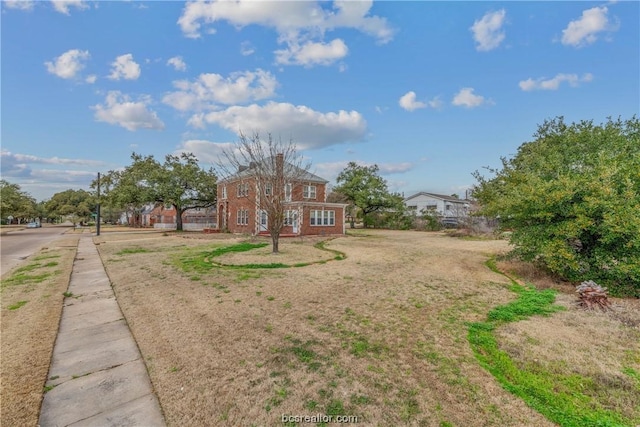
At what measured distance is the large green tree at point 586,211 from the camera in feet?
23.8

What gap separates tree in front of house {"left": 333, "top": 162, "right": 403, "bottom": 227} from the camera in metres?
36.4

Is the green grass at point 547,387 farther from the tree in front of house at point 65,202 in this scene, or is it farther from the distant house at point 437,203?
the tree in front of house at point 65,202

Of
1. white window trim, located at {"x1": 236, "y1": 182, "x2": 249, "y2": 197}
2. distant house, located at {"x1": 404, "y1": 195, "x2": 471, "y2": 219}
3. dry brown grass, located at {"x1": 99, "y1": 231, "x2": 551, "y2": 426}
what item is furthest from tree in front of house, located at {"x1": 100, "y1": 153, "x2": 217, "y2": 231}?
distant house, located at {"x1": 404, "y1": 195, "x2": 471, "y2": 219}

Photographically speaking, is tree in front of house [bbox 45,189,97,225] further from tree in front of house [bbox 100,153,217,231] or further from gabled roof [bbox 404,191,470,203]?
gabled roof [bbox 404,191,470,203]

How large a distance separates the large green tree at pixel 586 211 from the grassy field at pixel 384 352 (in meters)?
1.04

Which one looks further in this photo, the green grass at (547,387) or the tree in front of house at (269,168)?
the tree in front of house at (269,168)

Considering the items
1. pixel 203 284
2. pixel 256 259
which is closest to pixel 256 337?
pixel 203 284

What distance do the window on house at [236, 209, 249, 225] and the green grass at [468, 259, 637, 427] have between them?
2368cm

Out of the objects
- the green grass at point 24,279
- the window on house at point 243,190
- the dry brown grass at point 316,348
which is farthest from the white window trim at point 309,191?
the green grass at point 24,279

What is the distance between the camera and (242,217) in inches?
1083

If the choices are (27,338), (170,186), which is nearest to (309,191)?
(170,186)

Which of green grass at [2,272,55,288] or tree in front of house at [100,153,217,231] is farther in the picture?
tree in front of house at [100,153,217,231]

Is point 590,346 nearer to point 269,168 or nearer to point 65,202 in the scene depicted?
point 269,168

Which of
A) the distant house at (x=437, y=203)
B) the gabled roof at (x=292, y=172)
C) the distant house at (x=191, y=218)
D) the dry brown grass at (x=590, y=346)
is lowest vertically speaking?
the dry brown grass at (x=590, y=346)
